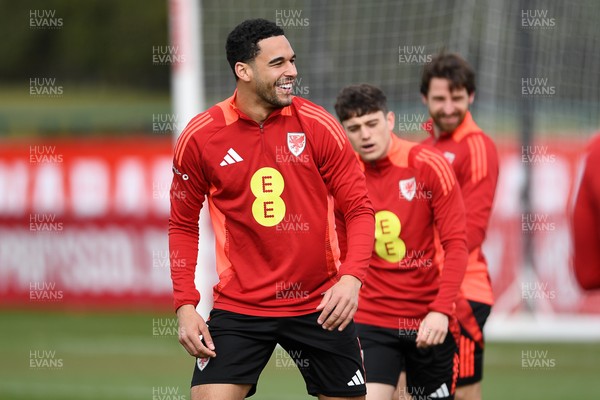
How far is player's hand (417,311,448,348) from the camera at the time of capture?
5625mm

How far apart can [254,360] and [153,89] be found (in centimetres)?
2424

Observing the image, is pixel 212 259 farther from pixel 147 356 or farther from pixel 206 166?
pixel 206 166

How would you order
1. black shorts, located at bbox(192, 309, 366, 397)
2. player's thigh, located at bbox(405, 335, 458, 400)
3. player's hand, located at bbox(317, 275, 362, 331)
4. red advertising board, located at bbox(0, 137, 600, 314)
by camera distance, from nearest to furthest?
player's hand, located at bbox(317, 275, 362, 331), black shorts, located at bbox(192, 309, 366, 397), player's thigh, located at bbox(405, 335, 458, 400), red advertising board, located at bbox(0, 137, 600, 314)

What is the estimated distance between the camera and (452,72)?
6621mm

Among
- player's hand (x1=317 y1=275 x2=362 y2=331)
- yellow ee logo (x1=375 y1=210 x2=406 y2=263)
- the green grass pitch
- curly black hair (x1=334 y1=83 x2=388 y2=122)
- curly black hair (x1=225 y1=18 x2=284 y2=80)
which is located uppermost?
curly black hair (x1=225 y1=18 x2=284 y2=80)

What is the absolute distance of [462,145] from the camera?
659 cm

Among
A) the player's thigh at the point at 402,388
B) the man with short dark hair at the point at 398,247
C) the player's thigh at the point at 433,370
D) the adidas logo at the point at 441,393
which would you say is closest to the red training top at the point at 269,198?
the man with short dark hair at the point at 398,247

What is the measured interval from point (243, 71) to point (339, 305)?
115cm

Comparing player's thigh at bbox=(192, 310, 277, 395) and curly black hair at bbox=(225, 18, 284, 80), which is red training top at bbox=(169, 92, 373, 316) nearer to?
player's thigh at bbox=(192, 310, 277, 395)

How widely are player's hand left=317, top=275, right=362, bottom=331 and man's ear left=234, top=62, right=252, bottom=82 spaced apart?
101 cm

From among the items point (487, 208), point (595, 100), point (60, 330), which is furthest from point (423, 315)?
point (60, 330)

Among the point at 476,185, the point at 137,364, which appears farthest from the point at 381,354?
the point at 137,364

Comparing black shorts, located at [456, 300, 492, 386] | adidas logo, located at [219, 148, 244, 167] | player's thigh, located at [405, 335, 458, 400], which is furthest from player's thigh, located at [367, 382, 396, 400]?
adidas logo, located at [219, 148, 244, 167]

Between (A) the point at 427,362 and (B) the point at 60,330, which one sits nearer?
(A) the point at 427,362
